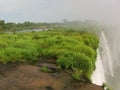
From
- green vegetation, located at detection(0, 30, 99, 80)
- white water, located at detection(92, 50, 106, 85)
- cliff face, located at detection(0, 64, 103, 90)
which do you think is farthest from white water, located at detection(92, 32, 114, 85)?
cliff face, located at detection(0, 64, 103, 90)

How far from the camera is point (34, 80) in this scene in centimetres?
1135

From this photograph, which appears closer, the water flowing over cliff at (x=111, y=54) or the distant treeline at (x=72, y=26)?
the water flowing over cliff at (x=111, y=54)

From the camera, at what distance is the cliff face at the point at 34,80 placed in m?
11.0

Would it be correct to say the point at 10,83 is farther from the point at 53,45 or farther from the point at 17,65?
the point at 53,45

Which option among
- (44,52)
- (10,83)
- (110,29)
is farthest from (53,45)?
(110,29)

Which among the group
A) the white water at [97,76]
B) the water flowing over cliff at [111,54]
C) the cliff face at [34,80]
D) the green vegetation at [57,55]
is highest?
the green vegetation at [57,55]

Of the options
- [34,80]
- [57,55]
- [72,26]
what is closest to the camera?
[34,80]

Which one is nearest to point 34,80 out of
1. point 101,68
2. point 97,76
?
point 97,76

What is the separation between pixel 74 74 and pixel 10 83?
2.06 m

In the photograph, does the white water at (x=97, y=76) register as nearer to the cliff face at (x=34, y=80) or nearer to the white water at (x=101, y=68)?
the white water at (x=101, y=68)

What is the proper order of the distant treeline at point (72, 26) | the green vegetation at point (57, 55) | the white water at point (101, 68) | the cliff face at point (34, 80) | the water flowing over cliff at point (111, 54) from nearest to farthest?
1. the cliff face at point (34, 80)
2. the green vegetation at point (57, 55)
3. the white water at point (101, 68)
4. the water flowing over cliff at point (111, 54)
5. the distant treeline at point (72, 26)

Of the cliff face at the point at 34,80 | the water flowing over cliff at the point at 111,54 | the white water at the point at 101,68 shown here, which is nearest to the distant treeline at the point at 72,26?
the water flowing over cliff at the point at 111,54

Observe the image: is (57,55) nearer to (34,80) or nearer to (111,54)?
(34,80)

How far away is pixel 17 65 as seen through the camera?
42.8ft
